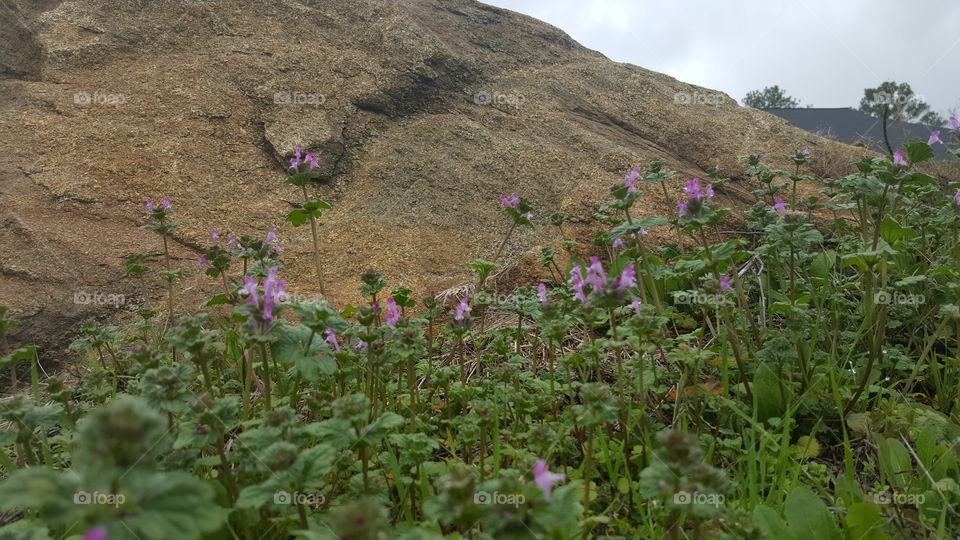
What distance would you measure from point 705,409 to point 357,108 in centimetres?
480

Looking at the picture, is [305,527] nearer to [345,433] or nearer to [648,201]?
[345,433]

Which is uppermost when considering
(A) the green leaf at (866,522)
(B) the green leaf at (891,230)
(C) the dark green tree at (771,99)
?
(C) the dark green tree at (771,99)

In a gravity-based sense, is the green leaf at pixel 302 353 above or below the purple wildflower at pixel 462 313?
below

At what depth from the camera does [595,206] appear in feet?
17.7

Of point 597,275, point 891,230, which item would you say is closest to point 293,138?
point 597,275

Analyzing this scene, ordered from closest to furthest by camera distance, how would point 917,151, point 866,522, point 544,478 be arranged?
point 544,478 < point 866,522 < point 917,151

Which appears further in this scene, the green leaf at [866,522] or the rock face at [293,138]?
the rock face at [293,138]

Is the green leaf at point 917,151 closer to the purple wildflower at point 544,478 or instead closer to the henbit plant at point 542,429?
the henbit plant at point 542,429

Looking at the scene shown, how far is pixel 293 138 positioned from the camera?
18.0 feet

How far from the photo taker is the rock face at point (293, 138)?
4.51 meters

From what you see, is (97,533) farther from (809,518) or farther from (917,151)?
(917,151)

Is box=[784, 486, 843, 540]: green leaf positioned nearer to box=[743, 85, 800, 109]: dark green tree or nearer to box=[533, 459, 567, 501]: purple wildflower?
box=[533, 459, 567, 501]: purple wildflower

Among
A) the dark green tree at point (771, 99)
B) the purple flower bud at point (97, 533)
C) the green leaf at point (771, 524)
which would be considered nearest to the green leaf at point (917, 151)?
the green leaf at point (771, 524)

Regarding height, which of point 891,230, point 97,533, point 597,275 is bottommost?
point 97,533
